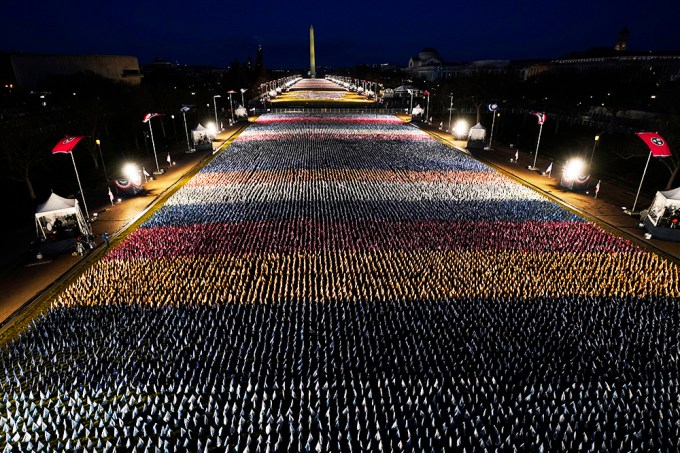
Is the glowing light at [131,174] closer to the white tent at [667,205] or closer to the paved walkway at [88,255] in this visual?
the paved walkway at [88,255]

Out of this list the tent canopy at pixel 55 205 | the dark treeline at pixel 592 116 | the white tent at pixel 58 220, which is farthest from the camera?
the dark treeline at pixel 592 116

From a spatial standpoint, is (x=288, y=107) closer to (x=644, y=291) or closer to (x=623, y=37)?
(x=644, y=291)

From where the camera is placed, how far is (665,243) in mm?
21188

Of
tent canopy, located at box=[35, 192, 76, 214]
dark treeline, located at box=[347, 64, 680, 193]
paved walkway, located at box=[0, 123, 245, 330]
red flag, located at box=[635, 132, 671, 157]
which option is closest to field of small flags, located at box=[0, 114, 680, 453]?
paved walkway, located at box=[0, 123, 245, 330]

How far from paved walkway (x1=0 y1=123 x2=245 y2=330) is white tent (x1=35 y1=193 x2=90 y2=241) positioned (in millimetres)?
1224

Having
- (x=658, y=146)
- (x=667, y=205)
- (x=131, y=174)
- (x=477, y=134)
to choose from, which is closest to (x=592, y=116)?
(x=477, y=134)

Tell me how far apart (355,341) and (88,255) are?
49.0 feet

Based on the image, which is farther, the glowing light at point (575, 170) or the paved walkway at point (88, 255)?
the glowing light at point (575, 170)

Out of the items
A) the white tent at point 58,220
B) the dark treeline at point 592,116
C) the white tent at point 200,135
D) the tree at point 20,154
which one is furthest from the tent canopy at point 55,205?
the dark treeline at point 592,116

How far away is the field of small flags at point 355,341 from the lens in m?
10.3

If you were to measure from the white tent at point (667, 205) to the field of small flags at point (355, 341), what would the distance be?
2.76 m

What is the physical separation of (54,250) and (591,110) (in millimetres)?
83228

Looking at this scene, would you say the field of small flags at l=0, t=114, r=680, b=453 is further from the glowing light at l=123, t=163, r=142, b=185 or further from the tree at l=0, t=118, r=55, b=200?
the tree at l=0, t=118, r=55, b=200

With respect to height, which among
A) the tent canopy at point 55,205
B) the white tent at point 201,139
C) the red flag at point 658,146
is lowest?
the white tent at point 201,139
